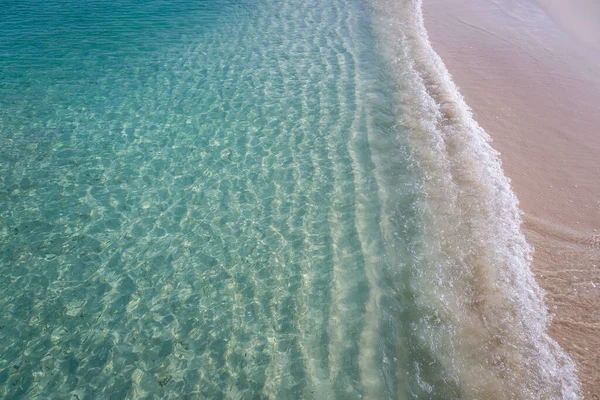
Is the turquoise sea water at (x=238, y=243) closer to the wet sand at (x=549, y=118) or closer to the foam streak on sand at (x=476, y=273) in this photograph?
the foam streak on sand at (x=476, y=273)

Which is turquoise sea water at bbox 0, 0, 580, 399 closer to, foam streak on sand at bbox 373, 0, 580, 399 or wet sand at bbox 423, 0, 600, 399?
foam streak on sand at bbox 373, 0, 580, 399

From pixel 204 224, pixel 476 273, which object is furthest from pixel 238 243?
pixel 476 273

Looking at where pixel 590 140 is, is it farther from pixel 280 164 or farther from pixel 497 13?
pixel 497 13

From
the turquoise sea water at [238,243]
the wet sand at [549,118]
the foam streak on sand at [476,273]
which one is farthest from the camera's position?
the wet sand at [549,118]

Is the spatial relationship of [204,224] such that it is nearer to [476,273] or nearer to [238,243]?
[238,243]

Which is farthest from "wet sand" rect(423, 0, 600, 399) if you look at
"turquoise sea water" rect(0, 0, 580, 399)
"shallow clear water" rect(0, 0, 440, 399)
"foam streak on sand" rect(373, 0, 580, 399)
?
"shallow clear water" rect(0, 0, 440, 399)

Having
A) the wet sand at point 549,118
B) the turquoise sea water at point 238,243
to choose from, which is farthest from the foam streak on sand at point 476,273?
the wet sand at point 549,118

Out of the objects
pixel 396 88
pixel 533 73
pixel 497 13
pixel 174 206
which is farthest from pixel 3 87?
pixel 497 13
